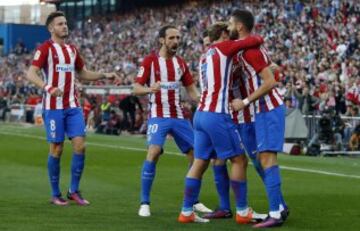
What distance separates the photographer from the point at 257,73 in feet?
30.5

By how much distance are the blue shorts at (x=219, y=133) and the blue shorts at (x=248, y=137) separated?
378 millimetres

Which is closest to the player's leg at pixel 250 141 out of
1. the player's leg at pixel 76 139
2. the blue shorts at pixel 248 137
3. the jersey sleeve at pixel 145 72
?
the blue shorts at pixel 248 137

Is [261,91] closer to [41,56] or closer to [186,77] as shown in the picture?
[186,77]

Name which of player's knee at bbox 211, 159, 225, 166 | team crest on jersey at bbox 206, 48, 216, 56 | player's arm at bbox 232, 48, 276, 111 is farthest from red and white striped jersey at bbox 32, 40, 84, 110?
player's arm at bbox 232, 48, 276, 111

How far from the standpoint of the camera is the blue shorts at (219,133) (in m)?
9.39

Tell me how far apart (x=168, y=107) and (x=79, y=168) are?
1680 mm

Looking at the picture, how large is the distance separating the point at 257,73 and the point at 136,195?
370 cm

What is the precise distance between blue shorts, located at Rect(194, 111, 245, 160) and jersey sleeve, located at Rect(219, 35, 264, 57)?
657 millimetres

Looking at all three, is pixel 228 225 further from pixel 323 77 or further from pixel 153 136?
pixel 323 77

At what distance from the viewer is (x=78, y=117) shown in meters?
11.6

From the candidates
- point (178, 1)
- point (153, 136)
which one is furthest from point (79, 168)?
point (178, 1)

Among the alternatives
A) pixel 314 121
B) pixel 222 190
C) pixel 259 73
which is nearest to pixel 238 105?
pixel 259 73

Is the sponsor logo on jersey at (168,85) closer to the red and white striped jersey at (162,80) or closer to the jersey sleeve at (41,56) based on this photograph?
the red and white striped jersey at (162,80)

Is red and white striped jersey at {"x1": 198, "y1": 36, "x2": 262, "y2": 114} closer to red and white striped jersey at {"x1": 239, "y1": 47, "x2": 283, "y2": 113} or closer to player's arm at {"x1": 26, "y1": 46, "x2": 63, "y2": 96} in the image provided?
red and white striped jersey at {"x1": 239, "y1": 47, "x2": 283, "y2": 113}
